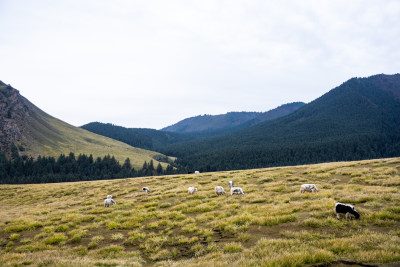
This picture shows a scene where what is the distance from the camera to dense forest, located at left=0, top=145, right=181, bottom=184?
125 metres

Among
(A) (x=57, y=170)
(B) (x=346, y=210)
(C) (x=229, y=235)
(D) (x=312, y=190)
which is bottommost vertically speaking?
(A) (x=57, y=170)

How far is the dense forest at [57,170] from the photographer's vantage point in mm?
125213

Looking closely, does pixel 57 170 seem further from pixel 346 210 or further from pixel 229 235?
pixel 346 210

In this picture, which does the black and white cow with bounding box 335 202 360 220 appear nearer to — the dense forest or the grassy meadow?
the grassy meadow

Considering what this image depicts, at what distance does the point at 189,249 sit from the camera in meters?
9.83

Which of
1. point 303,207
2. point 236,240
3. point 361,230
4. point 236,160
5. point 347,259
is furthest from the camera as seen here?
point 236,160

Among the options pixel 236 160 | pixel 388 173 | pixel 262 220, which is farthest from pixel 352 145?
pixel 262 220

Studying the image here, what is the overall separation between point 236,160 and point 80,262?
190031mm

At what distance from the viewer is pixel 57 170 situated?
148375mm

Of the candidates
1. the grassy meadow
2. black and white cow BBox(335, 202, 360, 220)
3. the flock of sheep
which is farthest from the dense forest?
black and white cow BBox(335, 202, 360, 220)

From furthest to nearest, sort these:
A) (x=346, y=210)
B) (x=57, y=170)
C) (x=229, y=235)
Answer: (x=57, y=170), (x=229, y=235), (x=346, y=210)

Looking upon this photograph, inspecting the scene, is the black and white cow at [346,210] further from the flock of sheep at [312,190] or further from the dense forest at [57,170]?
the dense forest at [57,170]

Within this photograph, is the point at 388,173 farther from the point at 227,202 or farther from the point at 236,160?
the point at 236,160

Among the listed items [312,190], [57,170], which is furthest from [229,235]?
[57,170]
